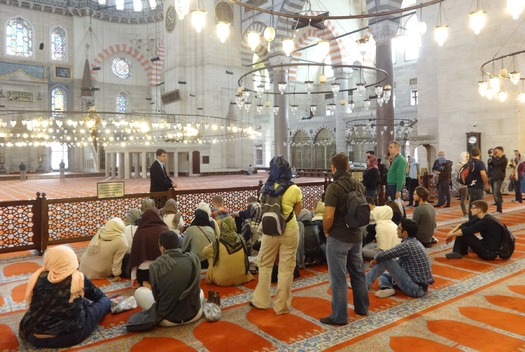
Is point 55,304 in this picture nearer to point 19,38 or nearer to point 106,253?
point 106,253

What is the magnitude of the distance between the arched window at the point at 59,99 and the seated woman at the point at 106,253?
23568 millimetres

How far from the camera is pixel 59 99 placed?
24641 mm

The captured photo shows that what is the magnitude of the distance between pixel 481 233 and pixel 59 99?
25.8m

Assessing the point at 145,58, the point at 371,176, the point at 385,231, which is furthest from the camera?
the point at 145,58

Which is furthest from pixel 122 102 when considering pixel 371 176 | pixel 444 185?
pixel 371 176

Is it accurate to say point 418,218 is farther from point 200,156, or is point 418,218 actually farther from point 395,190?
point 200,156

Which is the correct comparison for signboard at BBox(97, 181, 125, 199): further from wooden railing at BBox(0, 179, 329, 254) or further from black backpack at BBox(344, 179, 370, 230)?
black backpack at BBox(344, 179, 370, 230)

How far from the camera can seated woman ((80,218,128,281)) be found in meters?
3.73

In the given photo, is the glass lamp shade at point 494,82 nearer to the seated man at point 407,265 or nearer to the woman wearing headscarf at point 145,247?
the seated man at point 407,265

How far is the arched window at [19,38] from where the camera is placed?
895 inches

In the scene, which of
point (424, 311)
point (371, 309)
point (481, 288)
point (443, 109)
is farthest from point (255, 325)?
point (443, 109)

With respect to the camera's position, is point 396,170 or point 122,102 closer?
point 396,170

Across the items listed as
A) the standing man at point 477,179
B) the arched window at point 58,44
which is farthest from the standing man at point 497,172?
the arched window at point 58,44

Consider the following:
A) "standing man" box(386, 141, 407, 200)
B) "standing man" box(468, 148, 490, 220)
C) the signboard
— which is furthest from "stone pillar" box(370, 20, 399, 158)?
the signboard
